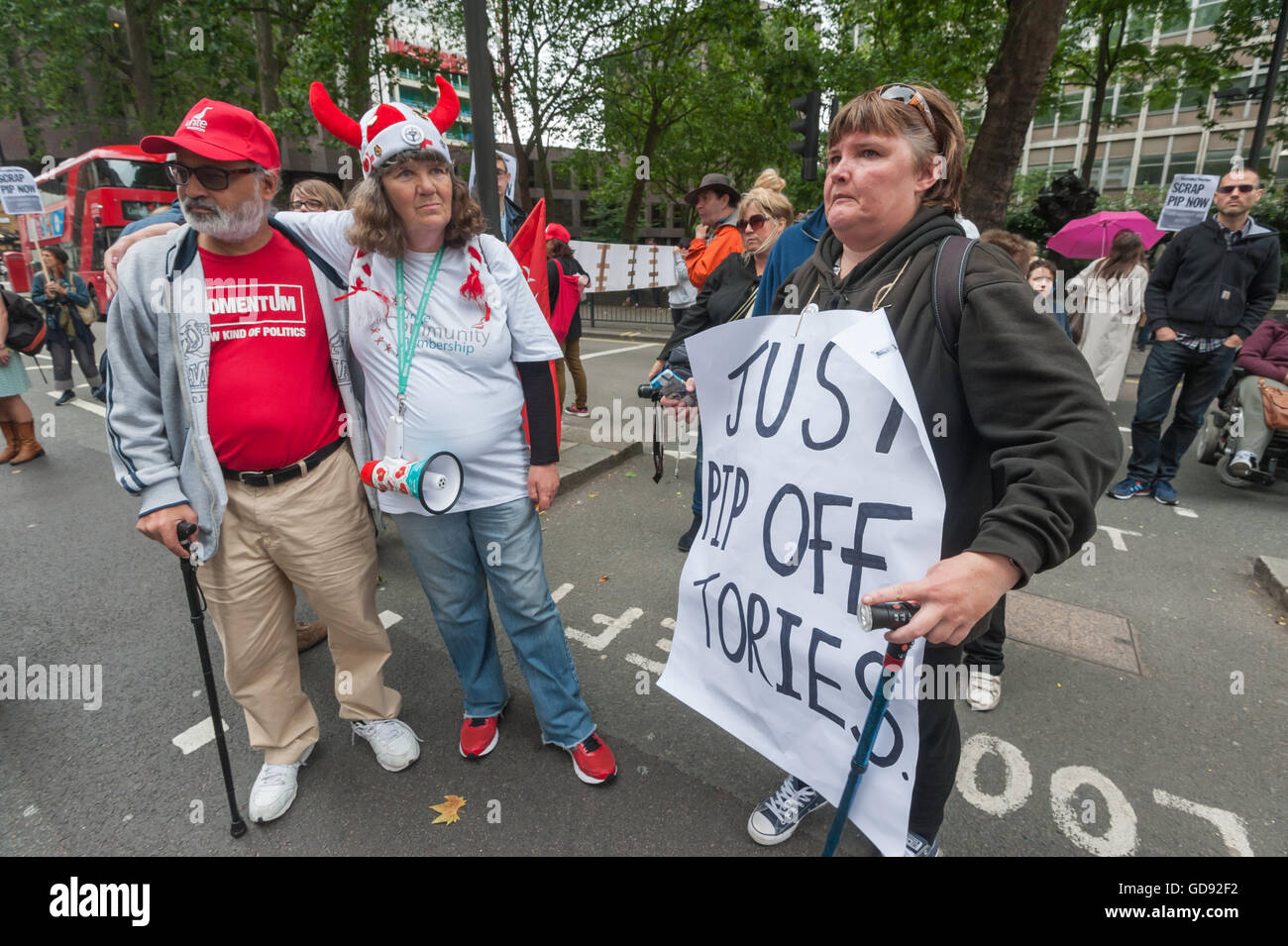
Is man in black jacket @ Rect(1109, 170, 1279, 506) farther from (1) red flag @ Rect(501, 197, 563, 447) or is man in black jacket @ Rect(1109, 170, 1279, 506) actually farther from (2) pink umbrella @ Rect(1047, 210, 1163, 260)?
(2) pink umbrella @ Rect(1047, 210, 1163, 260)

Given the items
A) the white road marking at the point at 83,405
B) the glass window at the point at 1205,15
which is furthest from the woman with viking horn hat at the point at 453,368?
the glass window at the point at 1205,15

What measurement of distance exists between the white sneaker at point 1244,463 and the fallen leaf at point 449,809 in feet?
20.1

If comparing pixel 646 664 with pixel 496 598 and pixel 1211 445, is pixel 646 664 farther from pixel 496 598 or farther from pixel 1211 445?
pixel 1211 445

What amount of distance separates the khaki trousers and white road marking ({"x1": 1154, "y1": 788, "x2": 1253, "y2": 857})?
2.83 meters

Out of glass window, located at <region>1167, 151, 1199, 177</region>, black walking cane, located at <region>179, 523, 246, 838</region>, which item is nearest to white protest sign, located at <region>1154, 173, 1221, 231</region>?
black walking cane, located at <region>179, 523, 246, 838</region>

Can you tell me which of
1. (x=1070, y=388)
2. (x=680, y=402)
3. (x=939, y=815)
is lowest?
(x=939, y=815)

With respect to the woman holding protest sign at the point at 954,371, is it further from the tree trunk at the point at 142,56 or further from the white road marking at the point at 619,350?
the tree trunk at the point at 142,56

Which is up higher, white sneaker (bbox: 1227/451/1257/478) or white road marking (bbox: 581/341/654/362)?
white sneaker (bbox: 1227/451/1257/478)

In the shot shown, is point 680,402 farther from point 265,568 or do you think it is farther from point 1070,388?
point 265,568

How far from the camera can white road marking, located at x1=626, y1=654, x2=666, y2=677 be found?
3.13 m

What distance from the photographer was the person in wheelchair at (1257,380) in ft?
17.0

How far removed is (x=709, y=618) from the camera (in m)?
1.82
